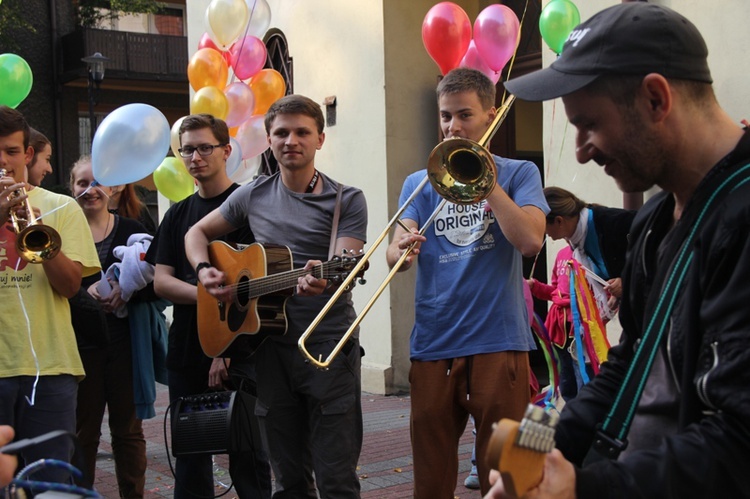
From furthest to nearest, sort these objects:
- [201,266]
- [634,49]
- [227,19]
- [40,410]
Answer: [227,19] < [201,266] < [40,410] < [634,49]

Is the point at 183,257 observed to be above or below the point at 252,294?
above

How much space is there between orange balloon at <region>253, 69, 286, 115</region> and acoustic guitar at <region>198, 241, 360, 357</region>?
4015mm

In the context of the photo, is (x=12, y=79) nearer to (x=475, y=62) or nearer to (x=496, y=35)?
(x=475, y=62)

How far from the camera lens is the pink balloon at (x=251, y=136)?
26.6 feet

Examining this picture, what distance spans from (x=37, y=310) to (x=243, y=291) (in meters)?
0.99

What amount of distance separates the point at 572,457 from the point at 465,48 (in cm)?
516

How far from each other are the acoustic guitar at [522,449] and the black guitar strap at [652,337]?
0.33 meters

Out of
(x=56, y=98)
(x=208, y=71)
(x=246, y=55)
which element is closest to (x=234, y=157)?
(x=208, y=71)

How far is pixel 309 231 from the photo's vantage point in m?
4.32

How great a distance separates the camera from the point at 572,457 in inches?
85.0

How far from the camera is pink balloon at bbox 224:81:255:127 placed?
7930 mm

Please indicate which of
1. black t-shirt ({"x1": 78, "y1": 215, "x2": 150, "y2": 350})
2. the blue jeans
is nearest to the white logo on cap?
the blue jeans

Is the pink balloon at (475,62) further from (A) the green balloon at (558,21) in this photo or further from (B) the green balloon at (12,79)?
(B) the green balloon at (12,79)

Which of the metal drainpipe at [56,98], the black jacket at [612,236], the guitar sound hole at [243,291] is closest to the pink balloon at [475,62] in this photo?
the black jacket at [612,236]
